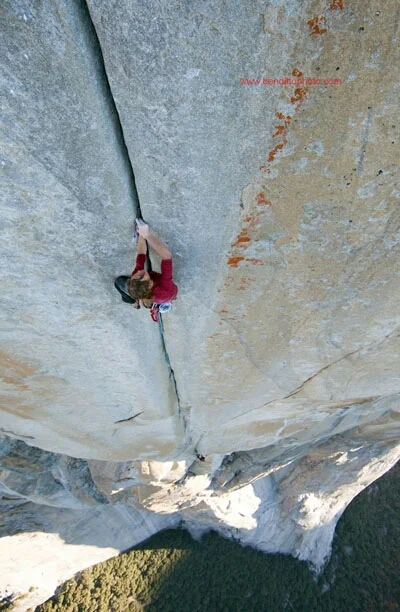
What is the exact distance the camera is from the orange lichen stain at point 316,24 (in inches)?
42.4

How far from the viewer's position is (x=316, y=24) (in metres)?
1.08

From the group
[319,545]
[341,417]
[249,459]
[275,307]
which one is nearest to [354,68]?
[275,307]

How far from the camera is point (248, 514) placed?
8.64 m

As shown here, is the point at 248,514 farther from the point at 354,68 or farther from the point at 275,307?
the point at 354,68

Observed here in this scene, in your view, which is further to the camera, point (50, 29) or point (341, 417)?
point (341, 417)

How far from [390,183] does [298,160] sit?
1.29ft

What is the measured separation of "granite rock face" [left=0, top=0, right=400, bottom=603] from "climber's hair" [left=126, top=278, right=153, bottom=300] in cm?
17

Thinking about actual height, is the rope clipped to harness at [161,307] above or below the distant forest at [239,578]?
above

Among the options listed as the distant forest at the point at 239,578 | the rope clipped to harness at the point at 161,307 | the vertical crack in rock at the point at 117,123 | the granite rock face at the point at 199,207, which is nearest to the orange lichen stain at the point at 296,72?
the granite rock face at the point at 199,207

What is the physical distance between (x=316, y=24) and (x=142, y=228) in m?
0.94

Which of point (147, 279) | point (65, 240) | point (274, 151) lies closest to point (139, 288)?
point (147, 279)

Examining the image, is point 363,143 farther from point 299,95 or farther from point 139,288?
point 139,288

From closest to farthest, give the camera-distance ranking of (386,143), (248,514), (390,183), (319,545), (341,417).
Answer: (386,143), (390,183), (341,417), (248,514), (319,545)

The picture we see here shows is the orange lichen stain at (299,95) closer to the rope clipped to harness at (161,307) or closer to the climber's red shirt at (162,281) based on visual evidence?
the climber's red shirt at (162,281)
